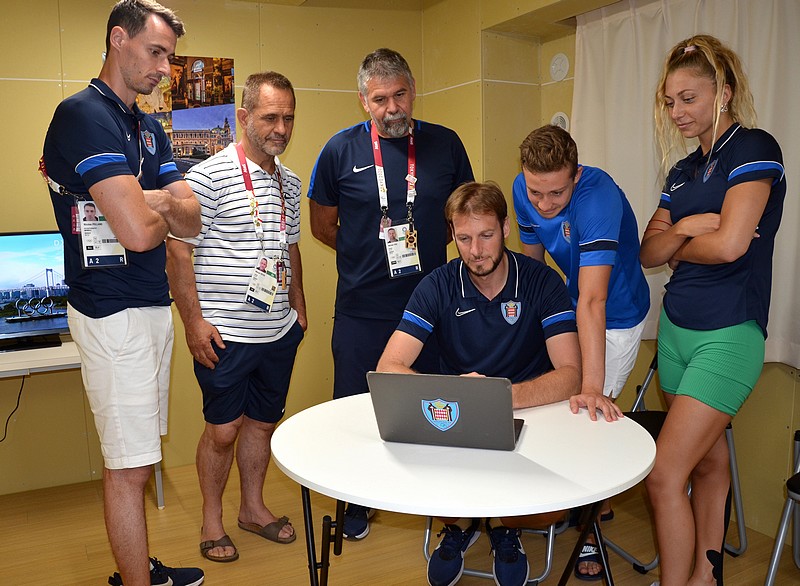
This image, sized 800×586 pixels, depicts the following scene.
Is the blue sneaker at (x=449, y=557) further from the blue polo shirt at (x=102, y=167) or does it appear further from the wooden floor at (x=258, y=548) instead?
the blue polo shirt at (x=102, y=167)

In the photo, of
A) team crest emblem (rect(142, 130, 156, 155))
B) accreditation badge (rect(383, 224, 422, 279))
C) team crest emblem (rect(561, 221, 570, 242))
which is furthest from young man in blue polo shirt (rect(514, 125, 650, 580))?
team crest emblem (rect(142, 130, 156, 155))

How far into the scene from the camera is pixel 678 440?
2.28m

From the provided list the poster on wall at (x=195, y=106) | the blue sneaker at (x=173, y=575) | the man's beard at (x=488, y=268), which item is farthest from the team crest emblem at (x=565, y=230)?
the poster on wall at (x=195, y=106)

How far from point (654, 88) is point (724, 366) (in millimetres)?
1645

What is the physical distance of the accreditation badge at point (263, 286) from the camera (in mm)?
2859

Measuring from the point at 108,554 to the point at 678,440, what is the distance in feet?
7.51

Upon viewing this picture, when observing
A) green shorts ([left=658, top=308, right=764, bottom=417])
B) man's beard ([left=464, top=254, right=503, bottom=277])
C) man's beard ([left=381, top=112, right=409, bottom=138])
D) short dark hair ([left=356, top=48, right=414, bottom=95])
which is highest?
short dark hair ([left=356, top=48, right=414, bottom=95])

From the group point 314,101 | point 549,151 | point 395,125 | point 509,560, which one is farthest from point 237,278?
point 314,101

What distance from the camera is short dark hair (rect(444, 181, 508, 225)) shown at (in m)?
2.30

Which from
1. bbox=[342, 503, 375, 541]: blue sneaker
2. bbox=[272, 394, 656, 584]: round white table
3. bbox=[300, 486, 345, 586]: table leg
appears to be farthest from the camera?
bbox=[342, 503, 375, 541]: blue sneaker

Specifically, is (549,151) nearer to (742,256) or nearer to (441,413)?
(742,256)

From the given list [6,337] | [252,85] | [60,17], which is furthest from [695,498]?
[60,17]

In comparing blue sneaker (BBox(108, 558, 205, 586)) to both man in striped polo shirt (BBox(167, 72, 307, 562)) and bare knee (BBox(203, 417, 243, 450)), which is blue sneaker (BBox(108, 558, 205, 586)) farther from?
bare knee (BBox(203, 417, 243, 450))

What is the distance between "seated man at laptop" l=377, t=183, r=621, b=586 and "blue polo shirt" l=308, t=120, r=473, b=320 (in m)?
0.67
